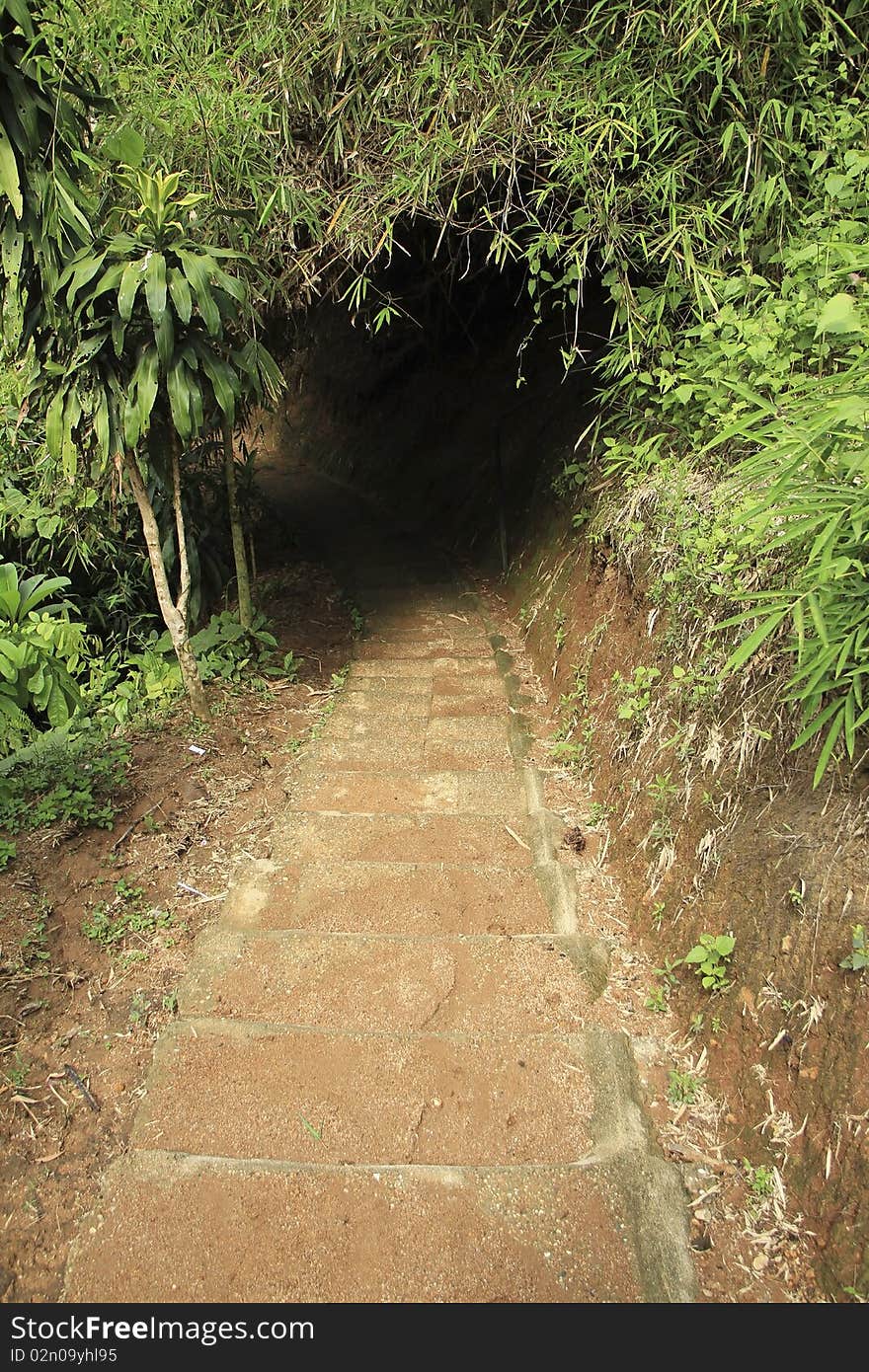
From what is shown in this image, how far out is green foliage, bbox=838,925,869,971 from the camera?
1.73 meters

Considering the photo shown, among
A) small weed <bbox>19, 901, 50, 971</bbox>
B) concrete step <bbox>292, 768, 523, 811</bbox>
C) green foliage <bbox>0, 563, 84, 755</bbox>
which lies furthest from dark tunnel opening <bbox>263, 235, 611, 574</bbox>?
small weed <bbox>19, 901, 50, 971</bbox>

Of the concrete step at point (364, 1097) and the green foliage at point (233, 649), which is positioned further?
the green foliage at point (233, 649)

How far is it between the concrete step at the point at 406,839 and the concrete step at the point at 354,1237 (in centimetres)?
125

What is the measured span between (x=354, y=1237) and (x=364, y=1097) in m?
0.36

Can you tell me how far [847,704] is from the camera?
1769 mm

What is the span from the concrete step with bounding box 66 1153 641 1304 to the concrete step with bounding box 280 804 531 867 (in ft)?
4.10

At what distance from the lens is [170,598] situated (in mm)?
3834

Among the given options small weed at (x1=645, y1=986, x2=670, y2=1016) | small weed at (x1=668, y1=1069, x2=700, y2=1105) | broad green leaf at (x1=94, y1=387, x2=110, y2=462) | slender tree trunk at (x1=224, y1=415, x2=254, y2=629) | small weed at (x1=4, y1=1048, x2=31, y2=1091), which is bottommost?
small weed at (x1=668, y1=1069, x2=700, y2=1105)

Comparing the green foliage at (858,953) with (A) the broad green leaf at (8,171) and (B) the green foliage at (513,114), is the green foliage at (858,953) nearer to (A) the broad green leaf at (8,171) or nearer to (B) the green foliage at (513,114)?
(B) the green foliage at (513,114)

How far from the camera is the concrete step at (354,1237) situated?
1.66 metres

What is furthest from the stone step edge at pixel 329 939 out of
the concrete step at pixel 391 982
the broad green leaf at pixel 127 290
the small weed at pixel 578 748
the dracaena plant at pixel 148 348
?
the broad green leaf at pixel 127 290

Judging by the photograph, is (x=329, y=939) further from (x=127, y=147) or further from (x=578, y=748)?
(x=127, y=147)

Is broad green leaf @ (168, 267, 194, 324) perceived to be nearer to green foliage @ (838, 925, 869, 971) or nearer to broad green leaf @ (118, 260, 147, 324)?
broad green leaf @ (118, 260, 147, 324)

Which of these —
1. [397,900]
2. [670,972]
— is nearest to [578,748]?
[397,900]
